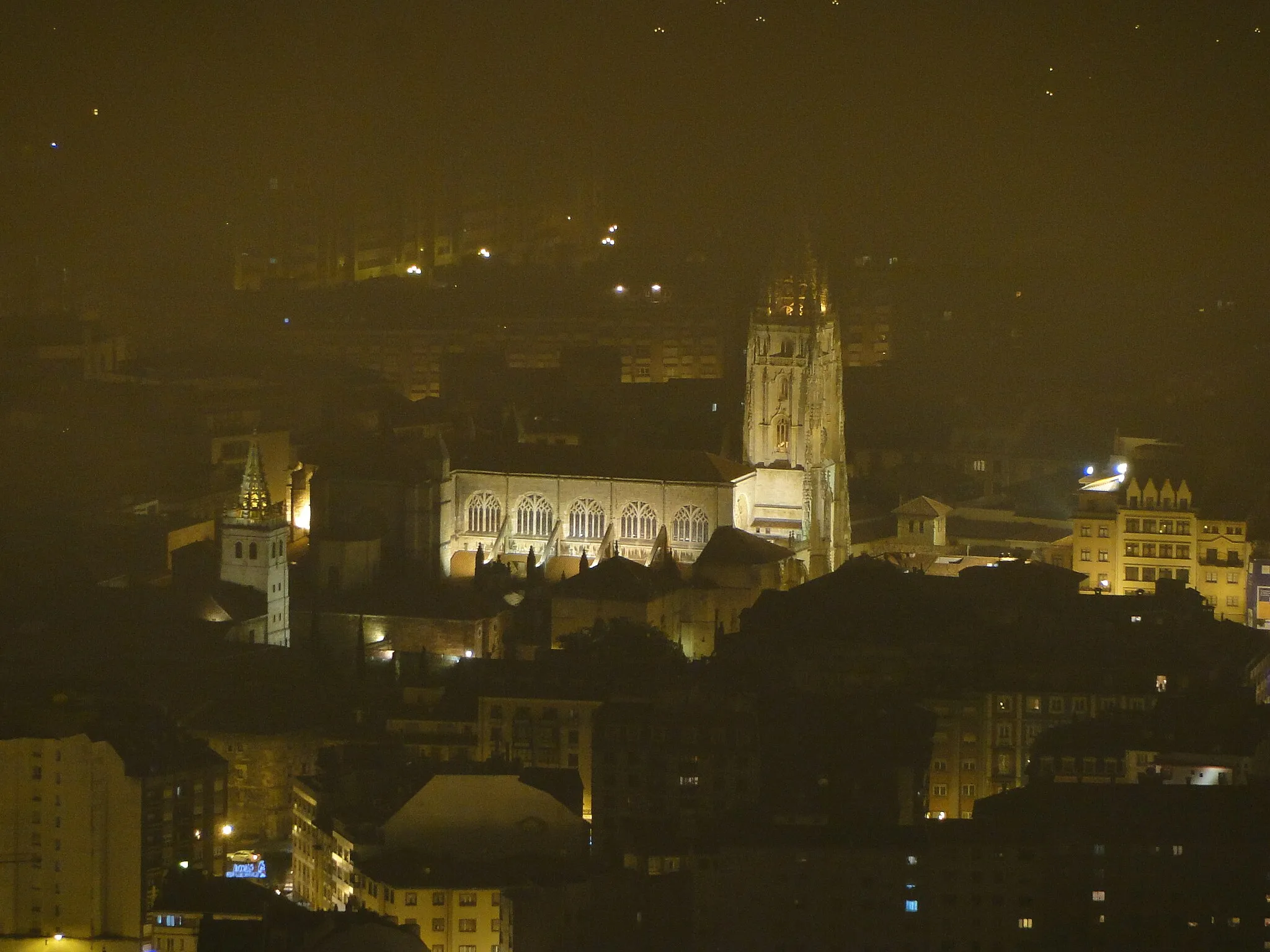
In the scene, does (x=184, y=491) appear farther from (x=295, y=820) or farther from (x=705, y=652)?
(x=295, y=820)

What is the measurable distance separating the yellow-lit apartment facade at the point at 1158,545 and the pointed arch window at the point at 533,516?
1066cm

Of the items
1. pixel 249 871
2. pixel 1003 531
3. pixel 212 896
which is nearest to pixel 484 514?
pixel 1003 531

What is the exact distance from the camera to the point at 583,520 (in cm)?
8444

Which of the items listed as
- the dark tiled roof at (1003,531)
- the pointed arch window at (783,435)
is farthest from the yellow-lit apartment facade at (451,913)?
the dark tiled roof at (1003,531)

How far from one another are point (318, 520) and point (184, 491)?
5871mm

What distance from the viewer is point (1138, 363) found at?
372 feet

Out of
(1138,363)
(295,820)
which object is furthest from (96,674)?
(1138,363)

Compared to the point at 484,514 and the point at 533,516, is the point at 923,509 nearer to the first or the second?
the point at 533,516

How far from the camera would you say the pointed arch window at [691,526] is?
8338 cm

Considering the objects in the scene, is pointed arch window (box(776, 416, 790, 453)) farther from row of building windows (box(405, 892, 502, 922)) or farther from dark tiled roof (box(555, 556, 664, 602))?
row of building windows (box(405, 892, 502, 922))

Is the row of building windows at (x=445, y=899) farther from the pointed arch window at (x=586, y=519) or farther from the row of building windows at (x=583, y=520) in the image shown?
the pointed arch window at (x=586, y=519)

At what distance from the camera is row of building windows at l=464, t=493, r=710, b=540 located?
8356cm

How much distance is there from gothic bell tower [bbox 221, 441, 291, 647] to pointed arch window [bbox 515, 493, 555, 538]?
23.2 ft

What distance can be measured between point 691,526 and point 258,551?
963 centimetres
